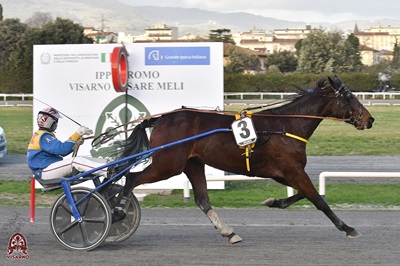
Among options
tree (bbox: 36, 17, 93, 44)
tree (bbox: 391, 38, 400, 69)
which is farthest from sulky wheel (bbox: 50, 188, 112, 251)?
tree (bbox: 391, 38, 400, 69)

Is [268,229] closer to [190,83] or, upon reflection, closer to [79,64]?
[190,83]

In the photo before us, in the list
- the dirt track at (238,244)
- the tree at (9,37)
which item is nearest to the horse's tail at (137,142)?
the dirt track at (238,244)

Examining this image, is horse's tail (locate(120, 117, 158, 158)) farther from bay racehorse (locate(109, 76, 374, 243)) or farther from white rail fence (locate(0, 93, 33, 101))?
white rail fence (locate(0, 93, 33, 101))

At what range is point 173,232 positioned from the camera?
9.68m

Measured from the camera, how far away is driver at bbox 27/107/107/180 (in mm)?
8381

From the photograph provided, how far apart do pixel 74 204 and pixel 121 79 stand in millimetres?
5642

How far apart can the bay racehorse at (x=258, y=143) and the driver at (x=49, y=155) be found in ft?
1.85

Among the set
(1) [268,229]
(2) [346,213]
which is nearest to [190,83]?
(2) [346,213]

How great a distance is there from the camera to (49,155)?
8.58 meters

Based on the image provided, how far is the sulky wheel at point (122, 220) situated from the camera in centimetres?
Answer: 873

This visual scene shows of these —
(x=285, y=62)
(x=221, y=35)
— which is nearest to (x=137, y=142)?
(x=285, y=62)

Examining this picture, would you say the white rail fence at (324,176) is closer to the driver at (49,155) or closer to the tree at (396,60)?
the driver at (49,155)

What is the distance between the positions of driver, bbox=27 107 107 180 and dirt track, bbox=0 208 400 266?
81cm

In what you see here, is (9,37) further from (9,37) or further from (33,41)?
(33,41)
